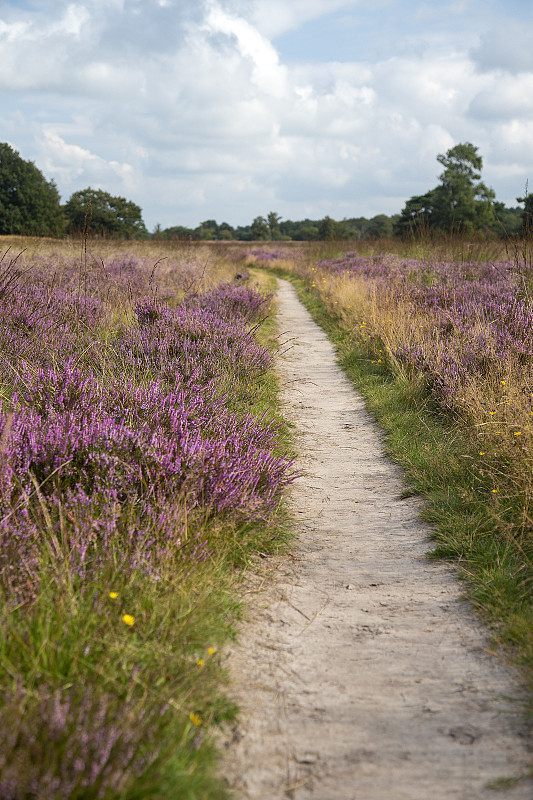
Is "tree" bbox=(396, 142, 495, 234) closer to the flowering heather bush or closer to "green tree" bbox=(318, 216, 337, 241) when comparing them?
"green tree" bbox=(318, 216, 337, 241)

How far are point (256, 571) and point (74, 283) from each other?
8473 mm

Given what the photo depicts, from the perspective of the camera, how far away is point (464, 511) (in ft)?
12.6

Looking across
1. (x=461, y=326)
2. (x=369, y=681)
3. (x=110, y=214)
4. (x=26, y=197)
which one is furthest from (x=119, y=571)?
(x=26, y=197)

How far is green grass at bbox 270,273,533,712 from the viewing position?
2.72 metres

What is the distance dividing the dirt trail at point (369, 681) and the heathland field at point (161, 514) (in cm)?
15

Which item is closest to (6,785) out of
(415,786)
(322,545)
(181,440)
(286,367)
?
(415,786)

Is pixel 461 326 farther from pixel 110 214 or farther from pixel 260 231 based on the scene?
pixel 260 231

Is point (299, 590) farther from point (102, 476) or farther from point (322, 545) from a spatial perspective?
point (102, 476)

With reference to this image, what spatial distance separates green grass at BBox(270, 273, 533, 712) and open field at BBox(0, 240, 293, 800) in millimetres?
1120

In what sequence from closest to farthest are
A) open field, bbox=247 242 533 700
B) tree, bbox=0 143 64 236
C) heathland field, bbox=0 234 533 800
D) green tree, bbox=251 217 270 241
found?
heathland field, bbox=0 234 533 800 → open field, bbox=247 242 533 700 → tree, bbox=0 143 64 236 → green tree, bbox=251 217 270 241

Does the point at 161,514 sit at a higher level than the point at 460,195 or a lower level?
lower

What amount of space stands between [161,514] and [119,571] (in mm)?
365

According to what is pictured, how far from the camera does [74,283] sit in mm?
10320

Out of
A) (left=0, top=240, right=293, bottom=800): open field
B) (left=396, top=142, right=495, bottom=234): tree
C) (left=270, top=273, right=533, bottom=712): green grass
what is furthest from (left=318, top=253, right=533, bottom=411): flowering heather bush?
(left=396, top=142, right=495, bottom=234): tree
